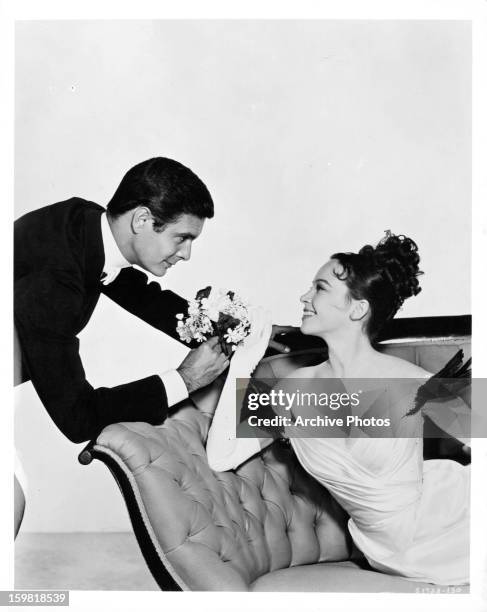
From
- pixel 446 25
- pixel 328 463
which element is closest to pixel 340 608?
pixel 328 463

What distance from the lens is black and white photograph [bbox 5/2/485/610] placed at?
2.51 m

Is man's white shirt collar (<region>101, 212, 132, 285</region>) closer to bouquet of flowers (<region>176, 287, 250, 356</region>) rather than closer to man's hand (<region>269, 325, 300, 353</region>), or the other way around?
bouquet of flowers (<region>176, 287, 250, 356</region>)

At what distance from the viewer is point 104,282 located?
257 cm

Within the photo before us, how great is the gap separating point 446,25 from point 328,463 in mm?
1624

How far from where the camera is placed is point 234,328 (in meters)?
2.55

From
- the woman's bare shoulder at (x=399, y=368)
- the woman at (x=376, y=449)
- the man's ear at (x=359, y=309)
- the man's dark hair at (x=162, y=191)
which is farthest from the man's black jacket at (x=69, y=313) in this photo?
the woman's bare shoulder at (x=399, y=368)

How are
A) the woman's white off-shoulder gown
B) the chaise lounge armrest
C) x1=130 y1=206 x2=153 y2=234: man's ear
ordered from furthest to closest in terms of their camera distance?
1. x1=130 y1=206 x2=153 y2=234: man's ear
2. the woman's white off-shoulder gown
3. the chaise lounge armrest

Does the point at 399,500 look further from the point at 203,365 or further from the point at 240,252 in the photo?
the point at 240,252

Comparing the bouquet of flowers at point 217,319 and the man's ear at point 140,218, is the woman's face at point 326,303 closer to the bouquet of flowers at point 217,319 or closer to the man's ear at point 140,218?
the bouquet of flowers at point 217,319

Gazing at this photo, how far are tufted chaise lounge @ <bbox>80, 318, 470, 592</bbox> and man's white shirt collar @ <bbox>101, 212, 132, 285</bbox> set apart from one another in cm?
54

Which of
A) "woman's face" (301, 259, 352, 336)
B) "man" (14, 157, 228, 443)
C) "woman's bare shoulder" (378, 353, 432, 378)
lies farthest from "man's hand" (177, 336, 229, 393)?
"woman's bare shoulder" (378, 353, 432, 378)

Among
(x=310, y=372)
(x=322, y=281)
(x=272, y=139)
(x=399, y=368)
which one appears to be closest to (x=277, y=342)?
(x=310, y=372)

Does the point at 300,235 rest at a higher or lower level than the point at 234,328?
higher
